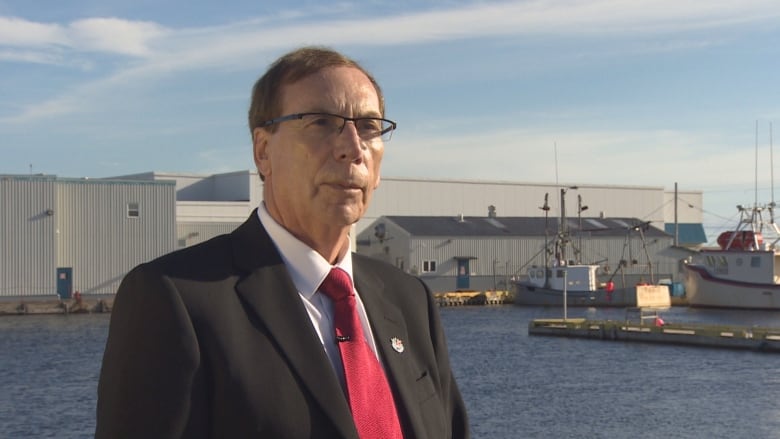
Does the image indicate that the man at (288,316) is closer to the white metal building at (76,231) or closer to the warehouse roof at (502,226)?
the white metal building at (76,231)

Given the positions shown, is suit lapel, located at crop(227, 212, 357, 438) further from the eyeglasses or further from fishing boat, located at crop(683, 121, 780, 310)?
fishing boat, located at crop(683, 121, 780, 310)

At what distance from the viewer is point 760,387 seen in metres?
28.2

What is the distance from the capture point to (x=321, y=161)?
2.82m

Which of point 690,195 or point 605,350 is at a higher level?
point 690,195

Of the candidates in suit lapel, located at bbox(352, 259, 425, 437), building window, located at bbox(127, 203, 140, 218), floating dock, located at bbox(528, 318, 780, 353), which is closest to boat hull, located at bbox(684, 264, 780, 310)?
floating dock, located at bbox(528, 318, 780, 353)

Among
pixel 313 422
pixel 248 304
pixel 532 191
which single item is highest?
pixel 532 191

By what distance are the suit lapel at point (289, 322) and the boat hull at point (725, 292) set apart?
60.0 metres

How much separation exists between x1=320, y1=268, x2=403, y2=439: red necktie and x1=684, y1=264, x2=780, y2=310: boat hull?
196 feet

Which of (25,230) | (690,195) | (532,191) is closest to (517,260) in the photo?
(532,191)

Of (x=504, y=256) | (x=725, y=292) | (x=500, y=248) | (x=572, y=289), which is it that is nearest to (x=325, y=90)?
(x=725, y=292)

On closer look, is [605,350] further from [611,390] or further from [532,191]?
[532,191]

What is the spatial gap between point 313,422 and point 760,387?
90.8 feet

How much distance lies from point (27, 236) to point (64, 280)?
9.98ft

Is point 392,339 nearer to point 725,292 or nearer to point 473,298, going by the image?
point 725,292
